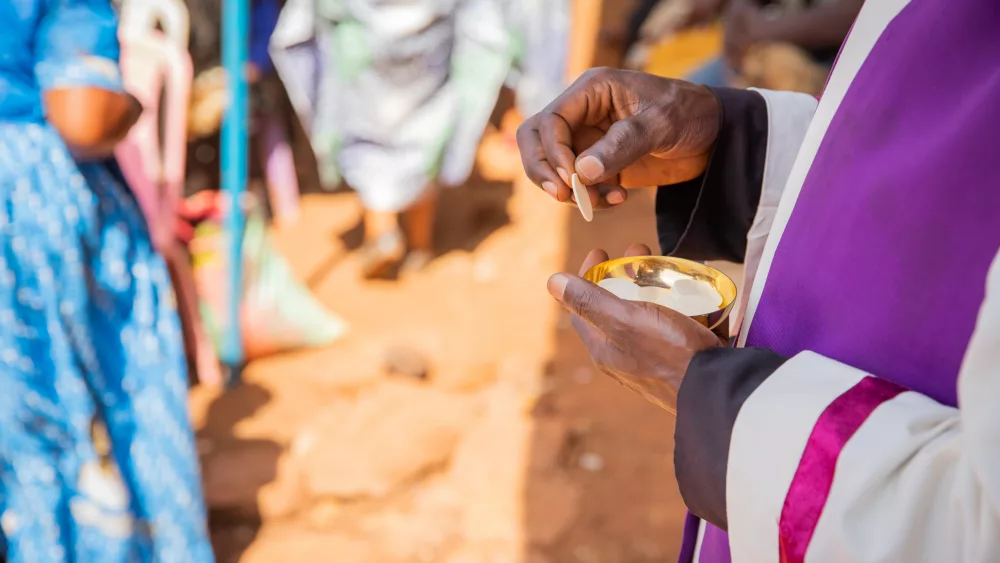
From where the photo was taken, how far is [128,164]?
2.84 m

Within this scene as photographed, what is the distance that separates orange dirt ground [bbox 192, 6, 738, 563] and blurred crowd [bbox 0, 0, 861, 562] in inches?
13.2

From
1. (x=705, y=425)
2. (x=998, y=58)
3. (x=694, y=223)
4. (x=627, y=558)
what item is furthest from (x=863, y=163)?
(x=627, y=558)

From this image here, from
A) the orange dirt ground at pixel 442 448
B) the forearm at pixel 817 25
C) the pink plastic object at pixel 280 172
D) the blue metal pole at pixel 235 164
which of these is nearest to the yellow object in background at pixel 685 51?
the forearm at pixel 817 25

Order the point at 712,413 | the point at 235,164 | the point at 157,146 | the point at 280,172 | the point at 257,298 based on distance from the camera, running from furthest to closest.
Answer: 1. the point at 280,172
2. the point at 257,298
3. the point at 235,164
4. the point at 157,146
5. the point at 712,413

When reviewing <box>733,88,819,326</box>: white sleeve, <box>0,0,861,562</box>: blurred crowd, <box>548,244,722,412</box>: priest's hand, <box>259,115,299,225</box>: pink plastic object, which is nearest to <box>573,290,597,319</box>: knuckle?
<box>548,244,722,412</box>: priest's hand

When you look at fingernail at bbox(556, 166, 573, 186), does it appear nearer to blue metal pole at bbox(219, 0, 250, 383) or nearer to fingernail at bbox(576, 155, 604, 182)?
fingernail at bbox(576, 155, 604, 182)

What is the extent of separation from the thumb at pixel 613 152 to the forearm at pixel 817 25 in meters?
1.87

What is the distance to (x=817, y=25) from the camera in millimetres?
2852

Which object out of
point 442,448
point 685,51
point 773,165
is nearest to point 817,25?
point 685,51

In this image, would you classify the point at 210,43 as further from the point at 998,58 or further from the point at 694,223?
the point at 998,58

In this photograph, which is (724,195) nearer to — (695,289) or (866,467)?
(695,289)

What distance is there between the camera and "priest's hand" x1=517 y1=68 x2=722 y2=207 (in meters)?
1.12

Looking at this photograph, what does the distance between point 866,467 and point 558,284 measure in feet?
1.33

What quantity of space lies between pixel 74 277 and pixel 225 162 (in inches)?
70.0
